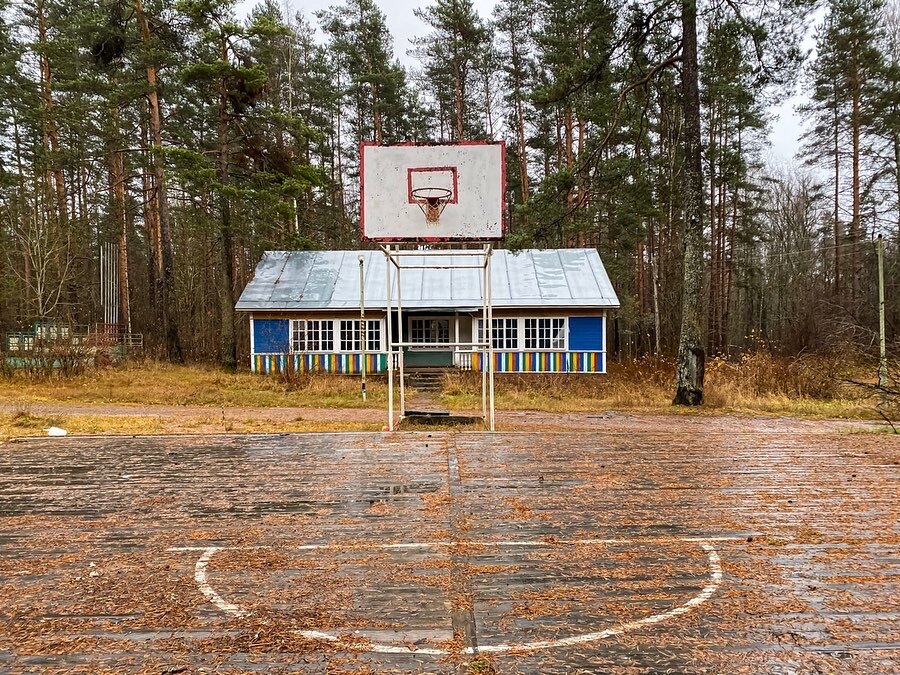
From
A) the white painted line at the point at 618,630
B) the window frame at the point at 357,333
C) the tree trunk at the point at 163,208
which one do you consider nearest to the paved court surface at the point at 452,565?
the white painted line at the point at 618,630

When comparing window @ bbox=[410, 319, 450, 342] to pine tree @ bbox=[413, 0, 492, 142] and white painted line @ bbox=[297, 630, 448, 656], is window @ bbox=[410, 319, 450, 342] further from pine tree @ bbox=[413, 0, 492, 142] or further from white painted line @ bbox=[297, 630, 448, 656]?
white painted line @ bbox=[297, 630, 448, 656]

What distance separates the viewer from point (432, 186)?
7.59 meters

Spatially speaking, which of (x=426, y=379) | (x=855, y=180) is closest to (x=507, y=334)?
(x=426, y=379)

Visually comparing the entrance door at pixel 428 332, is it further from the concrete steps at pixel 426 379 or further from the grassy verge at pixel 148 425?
the grassy verge at pixel 148 425

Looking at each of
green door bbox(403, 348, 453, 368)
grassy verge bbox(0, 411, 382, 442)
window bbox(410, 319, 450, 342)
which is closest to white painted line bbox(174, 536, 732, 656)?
grassy verge bbox(0, 411, 382, 442)

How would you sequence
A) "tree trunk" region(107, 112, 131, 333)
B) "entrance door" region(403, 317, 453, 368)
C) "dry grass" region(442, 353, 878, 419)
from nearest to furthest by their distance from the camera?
"dry grass" region(442, 353, 878, 419), "entrance door" region(403, 317, 453, 368), "tree trunk" region(107, 112, 131, 333)

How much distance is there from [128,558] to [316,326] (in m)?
15.0

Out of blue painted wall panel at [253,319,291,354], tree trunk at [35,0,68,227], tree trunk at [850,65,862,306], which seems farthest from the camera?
tree trunk at [850,65,862,306]

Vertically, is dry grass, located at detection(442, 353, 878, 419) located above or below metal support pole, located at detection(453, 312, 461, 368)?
below

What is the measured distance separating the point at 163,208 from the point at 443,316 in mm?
9487

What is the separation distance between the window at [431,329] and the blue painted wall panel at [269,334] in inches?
162

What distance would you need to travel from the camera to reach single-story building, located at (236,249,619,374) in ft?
55.9

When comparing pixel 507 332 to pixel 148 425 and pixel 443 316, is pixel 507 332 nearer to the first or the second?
pixel 443 316

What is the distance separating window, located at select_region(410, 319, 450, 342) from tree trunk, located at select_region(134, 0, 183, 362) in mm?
7730
